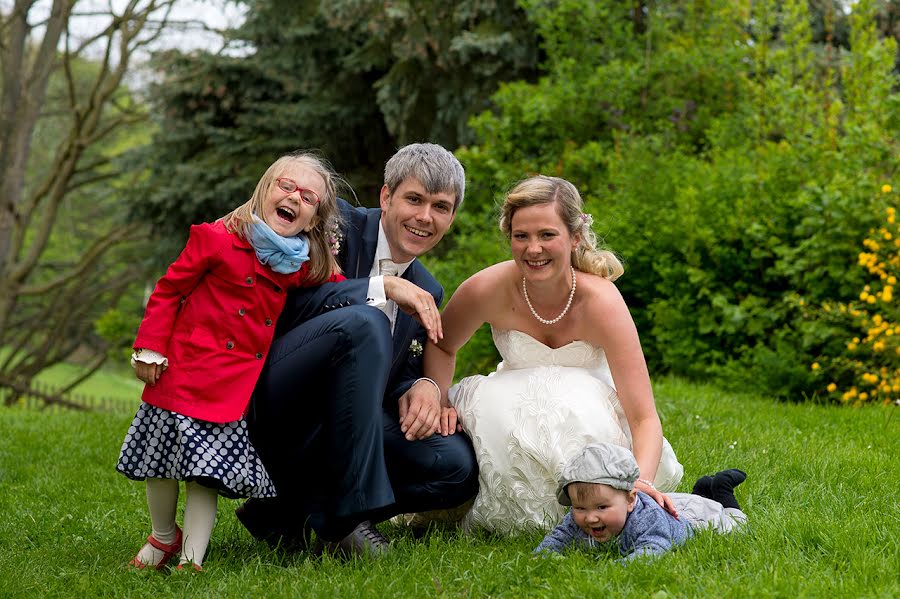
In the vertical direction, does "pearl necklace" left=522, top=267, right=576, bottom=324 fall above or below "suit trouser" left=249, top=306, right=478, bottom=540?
above

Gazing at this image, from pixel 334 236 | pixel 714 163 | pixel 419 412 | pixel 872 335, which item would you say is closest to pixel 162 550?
pixel 419 412

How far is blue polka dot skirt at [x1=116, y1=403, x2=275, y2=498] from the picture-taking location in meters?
3.15

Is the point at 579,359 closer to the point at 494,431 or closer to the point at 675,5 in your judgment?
the point at 494,431

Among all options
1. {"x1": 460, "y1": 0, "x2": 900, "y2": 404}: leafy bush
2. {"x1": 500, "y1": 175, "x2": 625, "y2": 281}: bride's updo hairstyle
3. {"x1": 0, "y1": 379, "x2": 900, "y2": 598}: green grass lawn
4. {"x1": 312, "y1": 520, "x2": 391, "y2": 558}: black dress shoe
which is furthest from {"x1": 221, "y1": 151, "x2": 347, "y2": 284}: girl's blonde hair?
{"x1": 460, "y1": 0, "x2": 900, "y2": 404}: leafy bush

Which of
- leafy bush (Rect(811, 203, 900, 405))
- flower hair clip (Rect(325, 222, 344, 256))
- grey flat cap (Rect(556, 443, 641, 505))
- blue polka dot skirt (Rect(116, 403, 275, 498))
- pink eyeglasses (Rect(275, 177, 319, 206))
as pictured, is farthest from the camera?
leafy bush (Rect(811, 203, 900, 405))

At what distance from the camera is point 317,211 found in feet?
11.7

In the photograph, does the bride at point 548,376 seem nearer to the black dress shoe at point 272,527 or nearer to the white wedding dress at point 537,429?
the white wedding dress at point 537,429

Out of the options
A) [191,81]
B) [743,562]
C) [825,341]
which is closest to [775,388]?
[825,341]

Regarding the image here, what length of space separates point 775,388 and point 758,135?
10.5 feet

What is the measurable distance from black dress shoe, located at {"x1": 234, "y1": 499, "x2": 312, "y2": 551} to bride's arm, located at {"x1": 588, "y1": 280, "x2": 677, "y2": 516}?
125cm

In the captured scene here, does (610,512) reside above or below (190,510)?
above

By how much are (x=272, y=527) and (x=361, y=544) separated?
54 centimetres

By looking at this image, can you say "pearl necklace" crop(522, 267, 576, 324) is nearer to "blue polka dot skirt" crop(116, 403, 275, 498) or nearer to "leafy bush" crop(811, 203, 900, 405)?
"blue polka dot skirt" crop(116, 403, 275, 498)

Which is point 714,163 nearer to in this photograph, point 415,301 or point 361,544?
point 415,301
